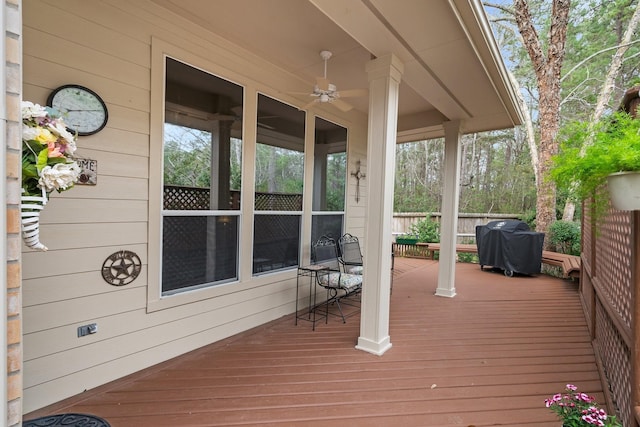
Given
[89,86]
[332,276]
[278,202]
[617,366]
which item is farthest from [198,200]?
[617,366]

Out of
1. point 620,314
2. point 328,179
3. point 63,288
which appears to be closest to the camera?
point 620,314

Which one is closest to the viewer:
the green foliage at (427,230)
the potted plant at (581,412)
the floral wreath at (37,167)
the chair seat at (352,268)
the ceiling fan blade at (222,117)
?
the floral wreath at (37,167)

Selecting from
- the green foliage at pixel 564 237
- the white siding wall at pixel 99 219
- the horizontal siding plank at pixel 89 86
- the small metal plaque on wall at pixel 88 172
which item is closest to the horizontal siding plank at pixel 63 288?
the white siding wall at pixel 99 219

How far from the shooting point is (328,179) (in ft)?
14.3

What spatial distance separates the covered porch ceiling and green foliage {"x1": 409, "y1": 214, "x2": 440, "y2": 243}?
4.99 m

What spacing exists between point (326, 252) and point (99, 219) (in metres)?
2.55

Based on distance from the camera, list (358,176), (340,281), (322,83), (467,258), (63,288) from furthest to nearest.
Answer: (467,258), (358,176), (340,281), (322,83), (63,288)

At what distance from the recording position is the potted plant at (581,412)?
4.19ft

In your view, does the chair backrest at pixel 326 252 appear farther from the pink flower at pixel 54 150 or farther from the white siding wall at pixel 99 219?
the pink flower at pixel 54 150

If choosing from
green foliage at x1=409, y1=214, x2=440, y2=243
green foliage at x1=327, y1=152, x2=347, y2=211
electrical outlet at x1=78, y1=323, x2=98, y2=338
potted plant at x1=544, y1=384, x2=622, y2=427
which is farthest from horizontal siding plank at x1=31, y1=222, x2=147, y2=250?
green foliage at x1=409, y1=214, x2=440, y2=243

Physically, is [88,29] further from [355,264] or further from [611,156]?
[355,264]

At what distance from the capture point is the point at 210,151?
2871mm

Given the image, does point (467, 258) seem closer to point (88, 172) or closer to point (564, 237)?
point (564, 237)

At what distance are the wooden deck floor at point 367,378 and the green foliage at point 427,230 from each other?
4.74m
